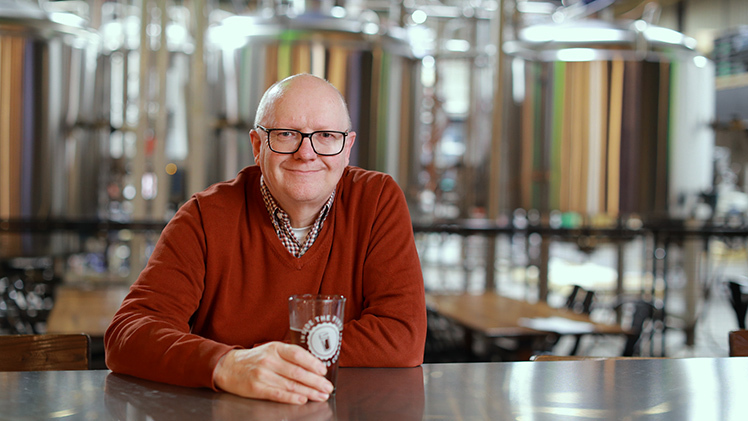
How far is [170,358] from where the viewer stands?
1.23 m

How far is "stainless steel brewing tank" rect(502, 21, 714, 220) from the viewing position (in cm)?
586

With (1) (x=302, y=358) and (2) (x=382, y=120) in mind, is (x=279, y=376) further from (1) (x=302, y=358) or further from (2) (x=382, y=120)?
(2) (x=382, y=120)

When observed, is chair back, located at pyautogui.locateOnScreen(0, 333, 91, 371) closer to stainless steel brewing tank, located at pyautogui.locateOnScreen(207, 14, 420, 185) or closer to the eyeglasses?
the eyeglasses

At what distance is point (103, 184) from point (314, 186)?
17.0 ft

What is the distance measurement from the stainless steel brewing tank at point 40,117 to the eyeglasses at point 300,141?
4.44 metres

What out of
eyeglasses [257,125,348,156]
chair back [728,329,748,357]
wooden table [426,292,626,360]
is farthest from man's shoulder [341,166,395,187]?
wooden table [426,292,626,360]

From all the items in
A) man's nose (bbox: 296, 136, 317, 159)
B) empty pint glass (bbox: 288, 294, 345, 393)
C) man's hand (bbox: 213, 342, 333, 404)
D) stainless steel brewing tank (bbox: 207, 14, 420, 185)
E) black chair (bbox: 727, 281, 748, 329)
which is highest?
stainless steel brewing tank (bbox: 207, 14, 420, 185)

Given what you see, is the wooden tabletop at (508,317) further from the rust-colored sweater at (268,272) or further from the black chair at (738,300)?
the rust-colored sweater at (268,272)

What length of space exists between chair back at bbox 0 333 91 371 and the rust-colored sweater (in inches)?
4.4

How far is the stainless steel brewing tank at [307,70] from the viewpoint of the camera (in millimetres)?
5199

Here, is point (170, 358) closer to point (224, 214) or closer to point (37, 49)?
point (224, 214)

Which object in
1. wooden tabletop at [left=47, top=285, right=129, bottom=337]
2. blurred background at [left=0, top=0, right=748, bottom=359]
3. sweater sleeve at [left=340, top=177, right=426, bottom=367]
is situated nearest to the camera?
sweater sleeve at [left=340, top=177, right=426, bottom=367]

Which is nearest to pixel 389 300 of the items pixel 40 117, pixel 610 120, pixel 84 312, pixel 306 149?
pixel 306 149

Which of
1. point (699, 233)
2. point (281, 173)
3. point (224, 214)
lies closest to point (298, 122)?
point (281, 173)
